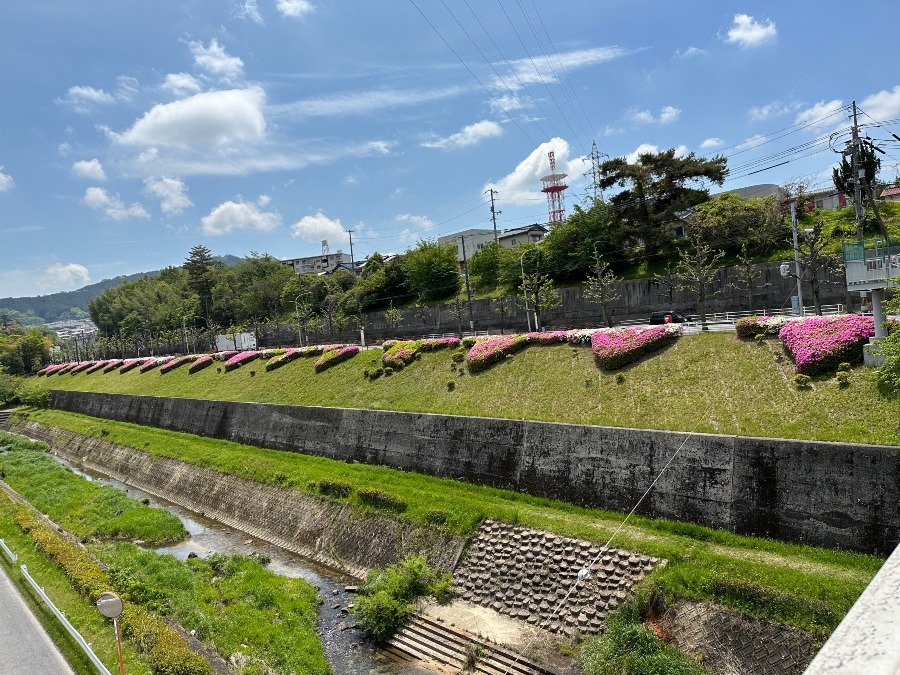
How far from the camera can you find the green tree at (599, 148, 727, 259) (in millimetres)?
49947

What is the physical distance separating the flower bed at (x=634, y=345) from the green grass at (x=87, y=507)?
19.7 m

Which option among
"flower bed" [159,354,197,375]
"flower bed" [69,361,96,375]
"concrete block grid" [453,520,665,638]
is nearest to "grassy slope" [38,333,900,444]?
"concrete block grid" [453,520,665,638]

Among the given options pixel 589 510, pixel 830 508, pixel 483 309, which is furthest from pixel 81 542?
pixel 483 309

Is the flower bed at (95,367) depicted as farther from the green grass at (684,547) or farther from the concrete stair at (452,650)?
the concrete stair at (452,650)

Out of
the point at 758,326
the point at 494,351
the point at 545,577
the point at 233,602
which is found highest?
the point at 758,326

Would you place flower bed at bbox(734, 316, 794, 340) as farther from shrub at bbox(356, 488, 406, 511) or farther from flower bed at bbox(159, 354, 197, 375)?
flower bed at bbox(159, 354, 197, 375)

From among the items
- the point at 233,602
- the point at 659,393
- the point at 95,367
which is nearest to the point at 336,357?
the point at 233,602

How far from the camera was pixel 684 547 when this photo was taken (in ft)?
48.1

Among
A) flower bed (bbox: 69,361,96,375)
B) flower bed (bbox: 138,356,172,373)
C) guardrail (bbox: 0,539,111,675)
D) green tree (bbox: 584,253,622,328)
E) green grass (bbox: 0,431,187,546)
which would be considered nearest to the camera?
guardrail (bbox: 0,539,111,675)

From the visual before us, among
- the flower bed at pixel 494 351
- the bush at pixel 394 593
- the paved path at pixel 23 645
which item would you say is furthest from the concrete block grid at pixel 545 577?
the flower bed at pixel 494 351

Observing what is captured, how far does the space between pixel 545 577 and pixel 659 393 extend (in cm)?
863

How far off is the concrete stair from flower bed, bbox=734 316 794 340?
48.8ft

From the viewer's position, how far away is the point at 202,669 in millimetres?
11523

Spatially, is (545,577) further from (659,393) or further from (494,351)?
(494,351)
